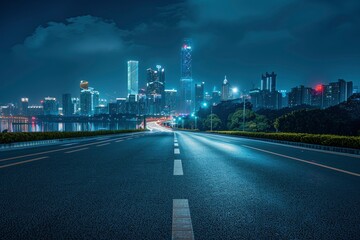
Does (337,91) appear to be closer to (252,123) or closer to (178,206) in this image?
(252,123)

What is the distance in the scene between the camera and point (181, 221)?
12.3 ft

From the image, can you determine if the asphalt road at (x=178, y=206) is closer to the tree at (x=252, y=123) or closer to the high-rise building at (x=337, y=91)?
the tree at (x=252, y=123)

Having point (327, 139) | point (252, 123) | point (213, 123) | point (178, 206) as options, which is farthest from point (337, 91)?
point (178, 206)

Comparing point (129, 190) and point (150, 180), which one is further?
point (150, 180)

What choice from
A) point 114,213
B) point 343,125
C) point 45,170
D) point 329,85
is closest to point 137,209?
point 114,213

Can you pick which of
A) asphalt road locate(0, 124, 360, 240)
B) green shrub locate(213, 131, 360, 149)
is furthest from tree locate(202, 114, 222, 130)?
asphalt road locate(0, 124, 360, 240)

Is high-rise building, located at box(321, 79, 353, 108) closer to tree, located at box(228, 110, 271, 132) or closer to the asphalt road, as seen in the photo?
tree, located at box(228, 110, 271, 132)

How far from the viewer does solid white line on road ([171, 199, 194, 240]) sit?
3268mm

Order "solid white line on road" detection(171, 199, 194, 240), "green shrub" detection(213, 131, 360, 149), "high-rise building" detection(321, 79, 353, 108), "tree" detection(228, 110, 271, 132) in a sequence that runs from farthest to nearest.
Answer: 1. "high-rise building" detection(321, 79, 353, 108)
2. "tree" detection(228, 110, 271, 132)
3. "green shrub" detection(213, 131, 360, 149)
4. "solid white line on road" detection(171, 199, 194, 240)

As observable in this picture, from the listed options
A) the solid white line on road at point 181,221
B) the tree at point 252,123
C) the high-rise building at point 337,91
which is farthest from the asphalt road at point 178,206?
the high-rise building at point 337,91

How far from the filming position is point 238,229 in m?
3.51

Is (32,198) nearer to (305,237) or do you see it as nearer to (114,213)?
(114,213)

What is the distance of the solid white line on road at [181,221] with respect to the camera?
10.7 ft

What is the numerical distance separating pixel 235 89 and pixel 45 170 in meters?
46.5
